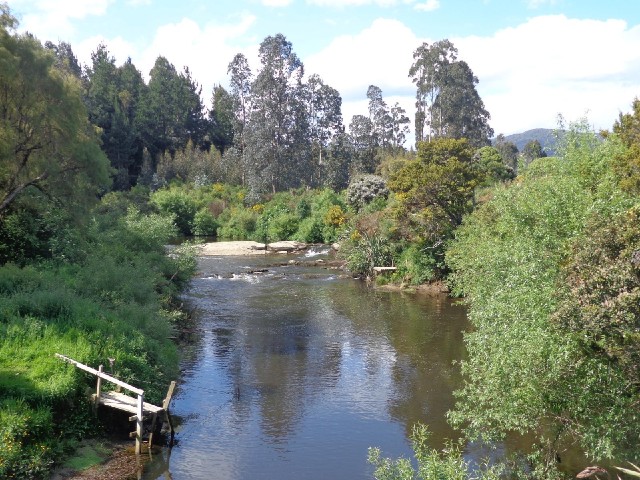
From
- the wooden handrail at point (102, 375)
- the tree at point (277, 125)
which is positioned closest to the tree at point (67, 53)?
the tree at point (277, 125)

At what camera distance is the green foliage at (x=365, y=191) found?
191ft

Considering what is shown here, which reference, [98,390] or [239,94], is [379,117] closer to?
[239,94]

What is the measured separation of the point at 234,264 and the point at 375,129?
154ft

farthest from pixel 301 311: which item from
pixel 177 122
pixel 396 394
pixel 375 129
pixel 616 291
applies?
pixel 177 122

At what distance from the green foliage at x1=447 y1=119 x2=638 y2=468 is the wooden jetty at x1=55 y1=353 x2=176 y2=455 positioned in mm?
8461

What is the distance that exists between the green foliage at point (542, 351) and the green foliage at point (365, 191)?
1483 inches

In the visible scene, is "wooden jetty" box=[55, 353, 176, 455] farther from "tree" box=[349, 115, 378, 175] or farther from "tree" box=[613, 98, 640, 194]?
"tree" box=[349, 115, 378, 175]

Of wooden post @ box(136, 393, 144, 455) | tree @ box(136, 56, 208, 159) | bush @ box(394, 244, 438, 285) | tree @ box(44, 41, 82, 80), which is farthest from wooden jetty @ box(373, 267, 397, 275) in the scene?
tree @ box(44, 41, 82, 80)

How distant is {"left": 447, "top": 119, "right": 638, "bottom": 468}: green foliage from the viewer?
1374 centimetres

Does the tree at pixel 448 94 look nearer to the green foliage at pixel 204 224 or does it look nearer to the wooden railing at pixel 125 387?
the green foliage at pixel 204 224

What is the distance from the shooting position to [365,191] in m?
59.1

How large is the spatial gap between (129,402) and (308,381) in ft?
26.3

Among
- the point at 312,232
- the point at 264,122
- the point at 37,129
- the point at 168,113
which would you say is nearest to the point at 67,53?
the point at 168,113

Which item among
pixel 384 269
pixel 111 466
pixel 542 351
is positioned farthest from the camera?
pixel 384 269
